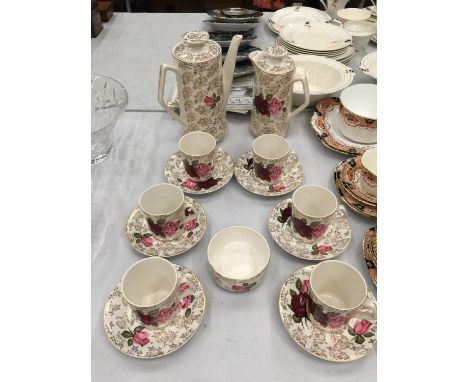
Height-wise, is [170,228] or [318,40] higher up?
[318,40]

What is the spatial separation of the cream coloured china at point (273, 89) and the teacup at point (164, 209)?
293 millimetres

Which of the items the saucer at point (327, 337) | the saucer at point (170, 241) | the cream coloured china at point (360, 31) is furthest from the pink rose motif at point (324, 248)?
the cream coloured china at point (360, 31)

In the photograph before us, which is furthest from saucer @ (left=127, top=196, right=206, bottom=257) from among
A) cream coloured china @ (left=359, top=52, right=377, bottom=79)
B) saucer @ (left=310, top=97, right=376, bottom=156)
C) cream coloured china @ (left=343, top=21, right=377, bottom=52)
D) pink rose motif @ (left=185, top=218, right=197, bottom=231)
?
cream coloured china @ (left=343, top=21, right=377, bottom=52)

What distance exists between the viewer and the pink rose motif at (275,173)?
75cm

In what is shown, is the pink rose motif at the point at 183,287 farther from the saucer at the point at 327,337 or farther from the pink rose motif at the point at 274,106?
the pink rose motif at the point at 274,106

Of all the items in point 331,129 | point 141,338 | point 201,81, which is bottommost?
point 141,338

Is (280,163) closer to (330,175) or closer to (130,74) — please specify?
(330,175)

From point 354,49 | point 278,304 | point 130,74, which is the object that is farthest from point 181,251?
point 354,49

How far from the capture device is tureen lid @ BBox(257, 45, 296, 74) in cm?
77

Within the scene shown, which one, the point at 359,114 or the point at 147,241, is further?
the point at 359,114

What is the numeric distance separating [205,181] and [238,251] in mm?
180

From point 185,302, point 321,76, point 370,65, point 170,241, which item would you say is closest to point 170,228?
point 170,241

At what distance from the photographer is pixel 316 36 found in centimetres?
117

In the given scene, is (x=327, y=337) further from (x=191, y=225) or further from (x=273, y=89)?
(x=273, y=89)
